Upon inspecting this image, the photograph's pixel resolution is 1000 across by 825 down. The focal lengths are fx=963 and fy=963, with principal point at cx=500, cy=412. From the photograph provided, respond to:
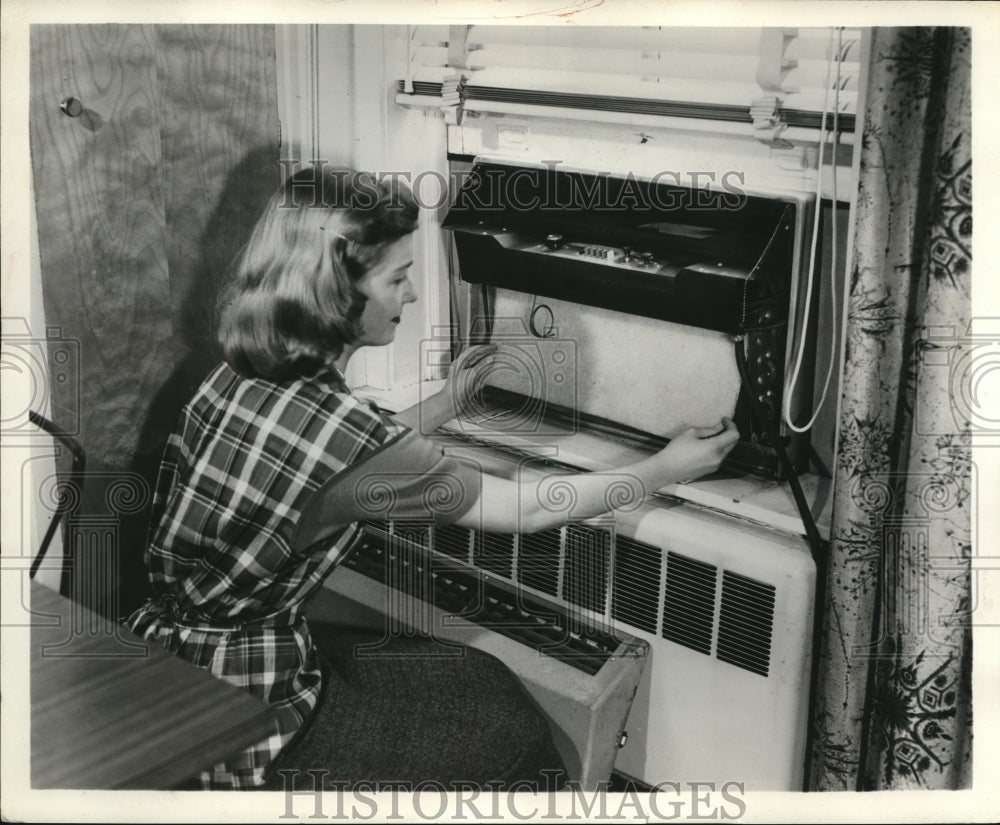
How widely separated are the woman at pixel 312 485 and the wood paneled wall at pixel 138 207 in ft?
0.17

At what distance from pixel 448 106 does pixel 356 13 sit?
0.20 metres

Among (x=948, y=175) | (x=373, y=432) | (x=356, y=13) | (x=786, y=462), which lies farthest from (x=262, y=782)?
(x=948, y=175)

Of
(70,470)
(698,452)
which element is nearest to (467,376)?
(698,452)

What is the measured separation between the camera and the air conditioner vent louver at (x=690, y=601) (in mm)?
A: 1506

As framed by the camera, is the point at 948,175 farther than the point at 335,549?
No

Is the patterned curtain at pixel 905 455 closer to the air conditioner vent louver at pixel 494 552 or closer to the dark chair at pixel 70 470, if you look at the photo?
the air conditioner vent louver at pixel 494 552

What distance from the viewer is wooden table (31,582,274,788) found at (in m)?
1.26

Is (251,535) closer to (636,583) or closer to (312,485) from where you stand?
(312,485)

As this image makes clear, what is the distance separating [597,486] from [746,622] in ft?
1.01

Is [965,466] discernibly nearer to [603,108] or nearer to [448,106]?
[603,108]

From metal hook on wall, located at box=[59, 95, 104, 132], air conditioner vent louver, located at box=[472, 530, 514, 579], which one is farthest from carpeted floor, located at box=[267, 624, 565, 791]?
metal hook on wall, located at box=[59, 95, 104, 132]

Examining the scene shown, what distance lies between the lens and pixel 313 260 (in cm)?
148

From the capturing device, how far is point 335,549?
5.03 ft

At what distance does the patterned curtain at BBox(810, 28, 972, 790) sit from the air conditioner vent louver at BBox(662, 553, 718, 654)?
7.2 inches
